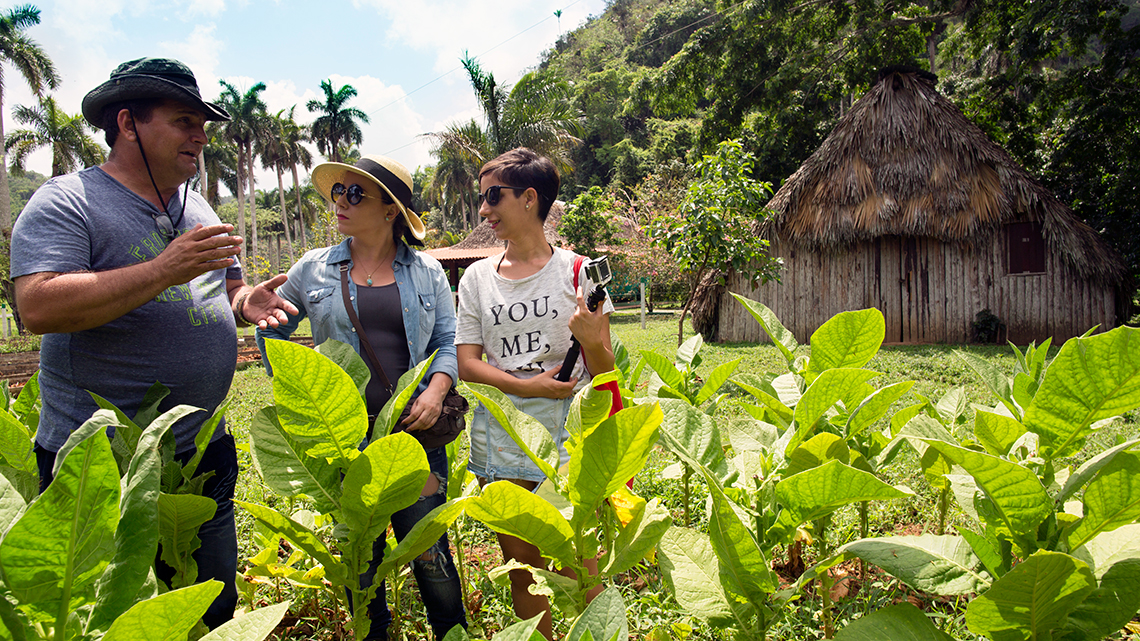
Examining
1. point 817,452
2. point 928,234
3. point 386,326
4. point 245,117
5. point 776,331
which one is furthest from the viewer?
point 245,117

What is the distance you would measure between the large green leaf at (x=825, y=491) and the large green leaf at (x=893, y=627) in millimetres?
129

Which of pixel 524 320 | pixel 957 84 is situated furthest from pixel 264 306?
pixel 957 84

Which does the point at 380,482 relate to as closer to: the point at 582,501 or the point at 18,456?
the point at 582,501

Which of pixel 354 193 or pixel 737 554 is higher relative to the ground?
Result: pixel 354 193

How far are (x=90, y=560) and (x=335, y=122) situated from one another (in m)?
42.2

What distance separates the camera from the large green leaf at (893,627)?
70cm

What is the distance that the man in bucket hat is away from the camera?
145cm

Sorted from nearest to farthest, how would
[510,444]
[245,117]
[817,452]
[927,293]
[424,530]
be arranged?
[424,530], [817,452], [510,444], [927,293], [245,117]

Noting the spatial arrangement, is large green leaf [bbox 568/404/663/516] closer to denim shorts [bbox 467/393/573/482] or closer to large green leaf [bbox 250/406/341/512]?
large green leaf [bbox 250/406/341/512]

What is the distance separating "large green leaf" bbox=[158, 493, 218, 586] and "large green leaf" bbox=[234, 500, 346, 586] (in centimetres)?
8

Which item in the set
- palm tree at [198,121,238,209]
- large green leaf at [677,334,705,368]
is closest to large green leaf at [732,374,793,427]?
large green leaf at [677,334,705,368]

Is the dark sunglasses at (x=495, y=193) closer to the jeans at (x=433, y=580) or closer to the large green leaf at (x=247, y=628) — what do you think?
the jeans at (x=433, y=580)

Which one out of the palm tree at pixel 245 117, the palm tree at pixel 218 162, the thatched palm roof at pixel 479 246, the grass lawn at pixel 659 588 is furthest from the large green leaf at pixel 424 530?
the palm tree at pixel 218 162

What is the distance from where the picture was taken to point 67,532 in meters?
0.52
